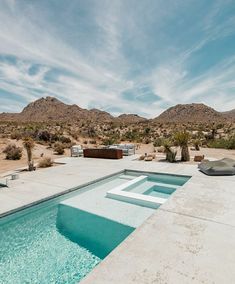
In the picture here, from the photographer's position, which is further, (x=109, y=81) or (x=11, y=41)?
(x=109, y=81)

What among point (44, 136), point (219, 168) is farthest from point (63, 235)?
point (44, 136)

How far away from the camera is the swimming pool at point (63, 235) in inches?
142

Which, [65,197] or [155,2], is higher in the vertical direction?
[155,2]

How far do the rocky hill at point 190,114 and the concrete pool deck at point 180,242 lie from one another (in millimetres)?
69948

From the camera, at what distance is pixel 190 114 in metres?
79.6

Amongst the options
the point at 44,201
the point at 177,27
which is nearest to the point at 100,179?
the point at 44,201

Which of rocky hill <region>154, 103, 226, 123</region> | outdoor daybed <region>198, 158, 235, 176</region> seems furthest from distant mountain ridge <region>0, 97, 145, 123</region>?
outdoor daybed <region>198, 158, 235, 176</region>

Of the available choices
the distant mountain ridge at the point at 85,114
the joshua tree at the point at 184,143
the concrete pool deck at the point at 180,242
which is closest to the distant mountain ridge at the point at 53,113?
the distant mountain ridge at the point at 85,114

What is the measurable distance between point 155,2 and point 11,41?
735 centimetres

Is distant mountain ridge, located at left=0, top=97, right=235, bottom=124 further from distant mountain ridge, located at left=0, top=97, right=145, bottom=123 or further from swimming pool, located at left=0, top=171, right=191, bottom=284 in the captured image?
swimming pool, located at left=0, top=171, right=191, bottom=284

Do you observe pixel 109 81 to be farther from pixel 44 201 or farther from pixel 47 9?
pixel 44 201

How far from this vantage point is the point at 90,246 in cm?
438

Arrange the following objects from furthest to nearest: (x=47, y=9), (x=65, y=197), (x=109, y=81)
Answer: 1. (x=109, y=81)
2. (x=47, y=9)
3. (x=65, y=197)

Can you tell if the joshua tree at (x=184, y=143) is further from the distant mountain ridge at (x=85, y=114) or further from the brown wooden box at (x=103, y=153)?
the distant mountain ridge at (x=85, y=114)
